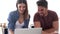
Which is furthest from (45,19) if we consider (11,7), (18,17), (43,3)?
(11,7)

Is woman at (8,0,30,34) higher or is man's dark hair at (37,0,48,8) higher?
man's dark hair at (37,0,48,8)

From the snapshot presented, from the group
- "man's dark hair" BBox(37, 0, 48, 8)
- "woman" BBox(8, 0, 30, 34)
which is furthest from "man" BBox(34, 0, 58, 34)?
"woman" BBox(8, 0, 30, 34)

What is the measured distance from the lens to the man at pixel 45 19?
203 cm

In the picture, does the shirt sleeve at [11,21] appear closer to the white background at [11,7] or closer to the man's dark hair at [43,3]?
the white background at [11,7]

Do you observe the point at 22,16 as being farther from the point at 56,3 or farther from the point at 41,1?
the point at 56,3

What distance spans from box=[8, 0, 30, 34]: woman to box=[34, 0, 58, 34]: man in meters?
0.13

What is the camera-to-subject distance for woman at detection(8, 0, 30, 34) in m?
2.01

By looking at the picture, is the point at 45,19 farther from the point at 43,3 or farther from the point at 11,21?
the point at 11,21

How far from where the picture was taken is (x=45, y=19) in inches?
80.4

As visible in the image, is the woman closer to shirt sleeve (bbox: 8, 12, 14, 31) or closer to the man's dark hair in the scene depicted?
shirt sleeve (bbox: 8, 12, 14, 31)

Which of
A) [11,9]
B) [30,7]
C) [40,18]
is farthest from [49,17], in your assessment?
[11,9]

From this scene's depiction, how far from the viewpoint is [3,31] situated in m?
2.02

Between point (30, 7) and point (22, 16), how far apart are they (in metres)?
0.14

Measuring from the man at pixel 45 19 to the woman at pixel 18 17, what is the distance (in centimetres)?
13
